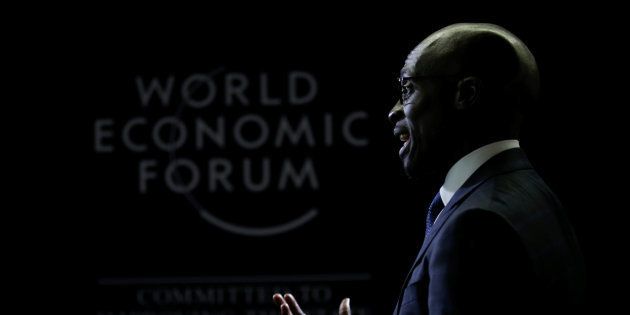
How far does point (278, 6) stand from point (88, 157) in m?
1.08

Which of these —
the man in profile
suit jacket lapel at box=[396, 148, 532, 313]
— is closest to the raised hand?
the man in profile

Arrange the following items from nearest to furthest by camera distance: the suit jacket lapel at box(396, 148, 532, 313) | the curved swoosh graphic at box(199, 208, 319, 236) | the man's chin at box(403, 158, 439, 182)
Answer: the suit jacket lapel at box(396, 148, 532, 313)
the man's chin at box(403, 158, 439, 182)
the curved swoosh graphic at box(199, 208, 319, 236)

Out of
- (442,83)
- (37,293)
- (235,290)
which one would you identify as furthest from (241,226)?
(442,83)

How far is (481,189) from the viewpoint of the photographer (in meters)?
1.37

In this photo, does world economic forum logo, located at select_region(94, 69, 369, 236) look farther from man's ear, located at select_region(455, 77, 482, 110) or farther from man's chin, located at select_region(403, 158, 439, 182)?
man's ear, located at select_region(455, 77, 482, 110)

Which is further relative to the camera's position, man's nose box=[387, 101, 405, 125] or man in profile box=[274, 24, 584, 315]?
man's nose box=[387, 101, 405, 125]

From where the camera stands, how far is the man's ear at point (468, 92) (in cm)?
143

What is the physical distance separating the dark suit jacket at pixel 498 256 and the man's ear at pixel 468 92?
0.35 ft

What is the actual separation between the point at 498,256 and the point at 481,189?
14 centimetres

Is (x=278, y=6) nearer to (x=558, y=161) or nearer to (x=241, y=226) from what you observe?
(x=241, y=226)

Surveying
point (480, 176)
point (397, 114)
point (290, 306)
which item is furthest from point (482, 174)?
point (290, 306)

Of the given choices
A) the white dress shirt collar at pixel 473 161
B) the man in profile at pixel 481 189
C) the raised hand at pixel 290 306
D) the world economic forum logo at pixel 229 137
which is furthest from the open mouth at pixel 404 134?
the world economic forum logo at pixel 229 137

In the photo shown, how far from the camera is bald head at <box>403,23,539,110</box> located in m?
1.43

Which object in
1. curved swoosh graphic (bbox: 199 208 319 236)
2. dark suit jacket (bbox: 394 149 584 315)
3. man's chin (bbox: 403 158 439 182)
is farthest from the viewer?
curved swoosh graphic (bbox: 199 208 319 236)
